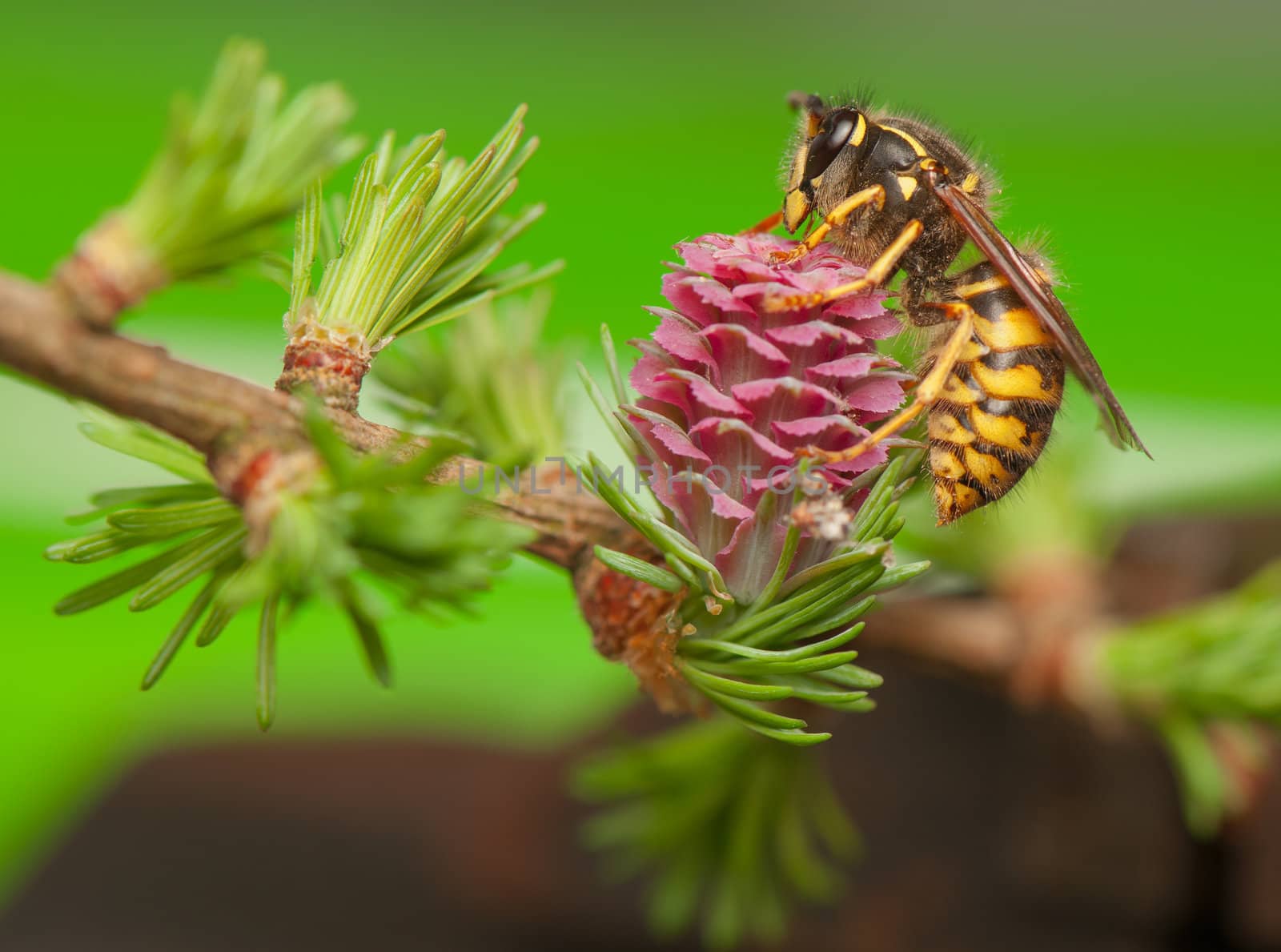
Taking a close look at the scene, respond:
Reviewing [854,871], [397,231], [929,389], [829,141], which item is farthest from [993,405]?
[854,871]

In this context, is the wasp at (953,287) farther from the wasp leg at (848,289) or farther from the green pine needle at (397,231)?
the green pine needle at (397,231)

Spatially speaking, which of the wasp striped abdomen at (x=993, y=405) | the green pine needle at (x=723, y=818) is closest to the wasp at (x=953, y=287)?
the wasp striped abdomen at (x=993, y=405)

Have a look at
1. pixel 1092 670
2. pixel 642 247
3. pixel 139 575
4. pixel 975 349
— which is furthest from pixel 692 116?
pixel 139 575

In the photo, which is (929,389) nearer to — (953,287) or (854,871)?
(953,287)

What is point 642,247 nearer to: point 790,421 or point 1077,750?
point 1077,750

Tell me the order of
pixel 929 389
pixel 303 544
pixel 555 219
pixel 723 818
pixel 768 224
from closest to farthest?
1. pixel 303 544
2. pixel 929 389
3. pixel 768 224
4. pixel 723 818
5. pixel 555 219

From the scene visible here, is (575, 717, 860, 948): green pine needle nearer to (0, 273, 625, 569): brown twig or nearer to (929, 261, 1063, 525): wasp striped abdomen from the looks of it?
(929, 261, 1063, 525): wasp striped abdomen

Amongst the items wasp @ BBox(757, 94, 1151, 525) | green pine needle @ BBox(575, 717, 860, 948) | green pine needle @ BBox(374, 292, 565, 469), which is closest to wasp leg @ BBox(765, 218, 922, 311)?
wasp @ BBox(757, 94, 1151, 525)
